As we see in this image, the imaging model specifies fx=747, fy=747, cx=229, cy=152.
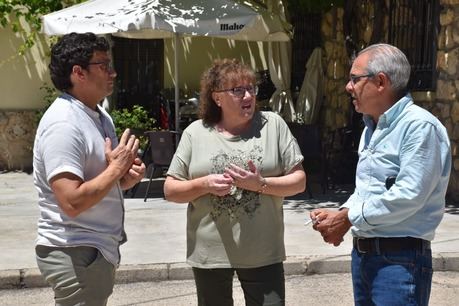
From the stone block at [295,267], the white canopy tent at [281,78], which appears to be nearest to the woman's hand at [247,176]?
the stone block at [295,267]

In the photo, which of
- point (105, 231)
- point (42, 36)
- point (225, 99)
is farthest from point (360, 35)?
point (105, 231)

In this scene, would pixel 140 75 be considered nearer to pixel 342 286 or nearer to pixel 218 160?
pixel 342 286

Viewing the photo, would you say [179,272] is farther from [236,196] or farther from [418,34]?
[418,34]

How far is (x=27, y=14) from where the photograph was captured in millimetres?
12555

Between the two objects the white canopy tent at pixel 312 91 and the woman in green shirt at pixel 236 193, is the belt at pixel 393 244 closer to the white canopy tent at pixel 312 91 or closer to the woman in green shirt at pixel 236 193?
the woman in green shirt at pixel 236 193

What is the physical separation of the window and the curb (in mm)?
3705

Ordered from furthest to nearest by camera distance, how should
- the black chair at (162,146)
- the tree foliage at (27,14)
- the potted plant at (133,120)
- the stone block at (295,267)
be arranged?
the tree foliage at (27,14), the potted plant at (133,120), the black chair at (162,146), the stone block at (295,267)

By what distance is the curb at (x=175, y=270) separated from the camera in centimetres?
629

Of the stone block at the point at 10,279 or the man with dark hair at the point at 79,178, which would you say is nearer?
the man with dark hair at the point at 79,178

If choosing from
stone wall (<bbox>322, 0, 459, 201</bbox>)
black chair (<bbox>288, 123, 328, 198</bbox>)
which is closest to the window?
stone wall (<bbox>322, 0, 459, 201</bbox>)

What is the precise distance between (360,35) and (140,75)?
4.23m

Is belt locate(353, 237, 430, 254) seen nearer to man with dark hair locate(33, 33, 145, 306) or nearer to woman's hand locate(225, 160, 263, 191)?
woman's hand locate(225, 160, 263, 191)

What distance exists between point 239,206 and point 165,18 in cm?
629

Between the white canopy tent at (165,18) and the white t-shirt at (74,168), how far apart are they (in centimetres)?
642
